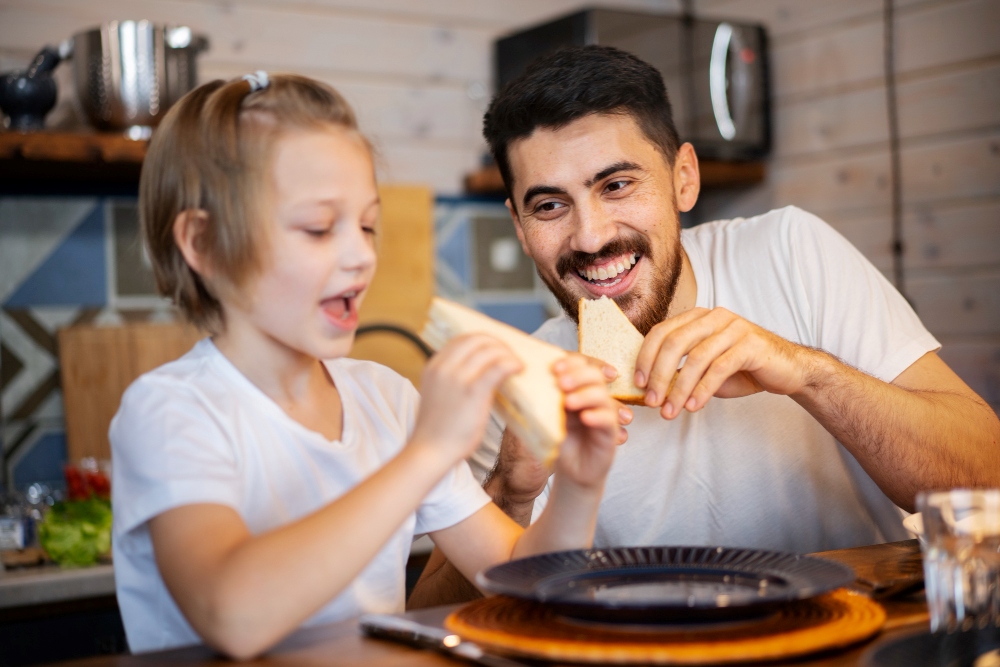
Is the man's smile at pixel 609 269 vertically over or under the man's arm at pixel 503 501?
over

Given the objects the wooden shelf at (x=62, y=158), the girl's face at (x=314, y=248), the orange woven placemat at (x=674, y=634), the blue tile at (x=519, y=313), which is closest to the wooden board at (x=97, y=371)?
the wooden shelf at (x=62, y=158)

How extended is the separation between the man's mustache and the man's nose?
0.05ft

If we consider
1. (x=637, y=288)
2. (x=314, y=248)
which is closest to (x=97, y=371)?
(x=637, y=288)

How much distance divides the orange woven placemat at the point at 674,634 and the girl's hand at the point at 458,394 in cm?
15

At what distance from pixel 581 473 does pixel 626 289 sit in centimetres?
71

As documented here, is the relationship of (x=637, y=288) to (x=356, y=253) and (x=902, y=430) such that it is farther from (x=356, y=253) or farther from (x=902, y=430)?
(x=356, y=253)

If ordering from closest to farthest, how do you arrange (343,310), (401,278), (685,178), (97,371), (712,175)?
(343,310) → (685,178) → (97,371) → (401,278) → (712,175)

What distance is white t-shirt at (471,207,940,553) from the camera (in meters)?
1.66

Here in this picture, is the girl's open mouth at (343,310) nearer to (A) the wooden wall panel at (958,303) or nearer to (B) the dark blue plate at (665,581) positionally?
(B) the dark blue plate at (665,581)

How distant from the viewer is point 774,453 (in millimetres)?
1682

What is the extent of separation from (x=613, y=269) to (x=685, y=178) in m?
0.33

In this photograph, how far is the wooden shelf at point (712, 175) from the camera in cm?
300

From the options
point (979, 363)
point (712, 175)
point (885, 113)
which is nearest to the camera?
point (979, 363)

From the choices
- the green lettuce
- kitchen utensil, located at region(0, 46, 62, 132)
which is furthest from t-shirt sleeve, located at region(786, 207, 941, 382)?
kitchen utensil, located at region(0, 46, 62, 132)
